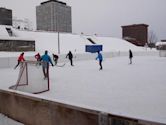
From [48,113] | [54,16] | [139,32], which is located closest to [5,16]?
[54,16]

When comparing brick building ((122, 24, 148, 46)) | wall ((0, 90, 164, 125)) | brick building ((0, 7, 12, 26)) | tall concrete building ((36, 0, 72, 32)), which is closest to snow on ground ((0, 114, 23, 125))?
wall ((0, 90, 164, 125))

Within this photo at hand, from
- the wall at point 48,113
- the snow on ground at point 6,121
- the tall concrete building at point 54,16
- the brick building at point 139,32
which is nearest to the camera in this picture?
the wall at point 48,113

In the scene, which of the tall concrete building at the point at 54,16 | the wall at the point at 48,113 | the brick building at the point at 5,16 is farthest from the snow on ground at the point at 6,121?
the tall concrete building at the point at 54,16

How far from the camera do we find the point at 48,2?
13450 cm

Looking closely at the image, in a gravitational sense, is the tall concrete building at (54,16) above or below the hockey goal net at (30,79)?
above

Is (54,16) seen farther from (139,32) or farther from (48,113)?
(48,113)

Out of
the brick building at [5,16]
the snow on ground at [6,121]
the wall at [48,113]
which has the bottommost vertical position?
the snow on ground at [6,121]

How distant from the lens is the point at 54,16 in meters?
129

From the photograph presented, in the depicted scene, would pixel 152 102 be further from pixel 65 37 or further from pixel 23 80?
pixel 65 37

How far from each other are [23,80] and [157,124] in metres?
6.28

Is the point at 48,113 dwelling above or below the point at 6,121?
above

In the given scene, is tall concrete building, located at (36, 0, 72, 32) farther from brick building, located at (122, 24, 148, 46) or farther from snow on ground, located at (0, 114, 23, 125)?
snow on ground, located at (0, 114, 23, 125)

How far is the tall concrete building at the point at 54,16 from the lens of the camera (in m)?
127

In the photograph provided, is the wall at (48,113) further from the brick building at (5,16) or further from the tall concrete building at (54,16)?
the tall concrete building at (54,16)
